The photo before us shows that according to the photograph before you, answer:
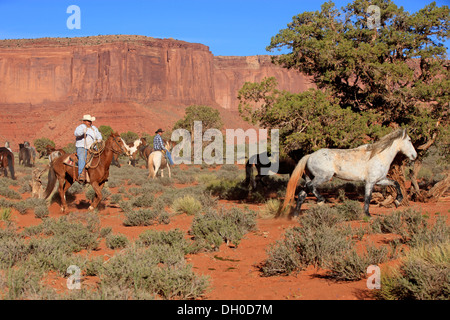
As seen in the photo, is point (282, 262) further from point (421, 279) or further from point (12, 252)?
point (12, 252)

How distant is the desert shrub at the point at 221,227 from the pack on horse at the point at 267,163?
5.48 metres

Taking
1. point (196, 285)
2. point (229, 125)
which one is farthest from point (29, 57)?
point (196, 285)

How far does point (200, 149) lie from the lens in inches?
2067

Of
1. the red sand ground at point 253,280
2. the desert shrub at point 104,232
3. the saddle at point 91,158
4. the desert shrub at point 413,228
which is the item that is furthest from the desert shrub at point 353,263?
the saddle at point 91,158

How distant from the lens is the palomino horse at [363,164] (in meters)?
10.5

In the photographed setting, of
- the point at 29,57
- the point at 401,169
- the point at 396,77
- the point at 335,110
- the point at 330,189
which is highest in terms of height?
the point at 29,57

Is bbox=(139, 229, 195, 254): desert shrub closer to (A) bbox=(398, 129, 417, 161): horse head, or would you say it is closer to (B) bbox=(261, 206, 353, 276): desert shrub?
(B) bbox=(261, 206, 353, 276): desert shrub

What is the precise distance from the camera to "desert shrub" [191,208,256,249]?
838 cm

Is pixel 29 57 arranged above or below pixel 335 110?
above

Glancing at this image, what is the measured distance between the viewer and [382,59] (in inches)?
538

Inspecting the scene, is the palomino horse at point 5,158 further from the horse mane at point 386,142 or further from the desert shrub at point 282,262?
the desert shrub at point 282,262

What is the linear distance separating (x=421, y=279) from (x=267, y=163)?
473 inches
